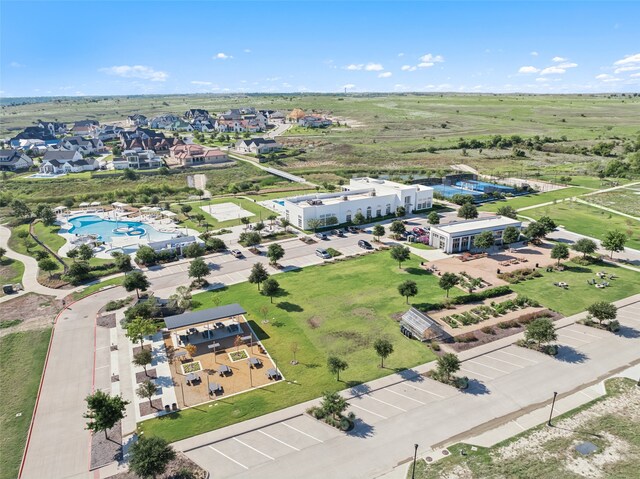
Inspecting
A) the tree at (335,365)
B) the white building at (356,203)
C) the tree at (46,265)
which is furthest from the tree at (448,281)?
the tree at (46,265)

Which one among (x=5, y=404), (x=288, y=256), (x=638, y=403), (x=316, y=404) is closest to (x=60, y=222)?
(x=288, y=256)

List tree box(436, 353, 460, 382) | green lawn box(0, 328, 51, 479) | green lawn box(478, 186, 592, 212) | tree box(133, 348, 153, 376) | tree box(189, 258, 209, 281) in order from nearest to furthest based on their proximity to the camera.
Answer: green lawn box(0, 328, 51, 479)
tree box(436, 353, 460, 382)
tree box(133, 348, 153, 376)
tree box(189, 258, 209, 281)
green lawn box(478, 186, 592, 212)

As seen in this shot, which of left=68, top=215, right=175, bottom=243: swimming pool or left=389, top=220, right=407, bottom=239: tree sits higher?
left=389, top=220, right=407, bottom=239: tree

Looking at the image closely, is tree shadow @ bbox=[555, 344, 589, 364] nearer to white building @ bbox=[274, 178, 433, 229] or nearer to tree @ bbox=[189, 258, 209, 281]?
tree @ bbox=[189, 258, 209, 281]

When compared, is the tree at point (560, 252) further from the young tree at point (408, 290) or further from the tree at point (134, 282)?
the tree at point (134, 282)

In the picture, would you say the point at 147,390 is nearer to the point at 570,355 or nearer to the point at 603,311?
the point at 570,355

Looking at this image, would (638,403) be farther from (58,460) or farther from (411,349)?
(58,460)

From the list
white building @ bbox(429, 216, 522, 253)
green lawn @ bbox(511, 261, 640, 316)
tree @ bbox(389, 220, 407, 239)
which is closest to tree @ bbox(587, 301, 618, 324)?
green lawn @ bbox(511, 261, 640, 316)
